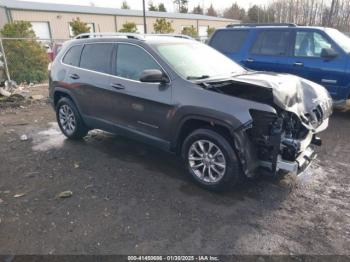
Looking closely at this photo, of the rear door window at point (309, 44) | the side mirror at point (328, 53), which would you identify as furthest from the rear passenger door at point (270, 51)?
the side mirror at point (328, 53)

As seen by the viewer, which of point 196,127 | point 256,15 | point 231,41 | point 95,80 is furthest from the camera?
point 256,15

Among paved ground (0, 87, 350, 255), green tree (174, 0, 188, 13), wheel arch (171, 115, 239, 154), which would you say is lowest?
paved ground (0, 87, 350, 255)

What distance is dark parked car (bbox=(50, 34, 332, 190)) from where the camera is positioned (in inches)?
136

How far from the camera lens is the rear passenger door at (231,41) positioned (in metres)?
7.75

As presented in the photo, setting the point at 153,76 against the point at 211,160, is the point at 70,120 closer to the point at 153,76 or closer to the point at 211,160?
the point at 153,76

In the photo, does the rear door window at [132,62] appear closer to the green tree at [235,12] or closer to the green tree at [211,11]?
the green tree at [235,12]

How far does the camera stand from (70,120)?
577cm

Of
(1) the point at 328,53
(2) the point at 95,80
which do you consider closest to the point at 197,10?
(1) the point at 328,53

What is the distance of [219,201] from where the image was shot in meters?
3.67

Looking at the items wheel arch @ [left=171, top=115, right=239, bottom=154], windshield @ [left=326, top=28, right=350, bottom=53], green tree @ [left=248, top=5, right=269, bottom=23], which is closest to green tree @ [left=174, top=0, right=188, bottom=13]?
green tree @ [left=248, top=5, right=269, bottom=23]

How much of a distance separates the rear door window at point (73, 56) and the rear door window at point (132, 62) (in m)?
1.12

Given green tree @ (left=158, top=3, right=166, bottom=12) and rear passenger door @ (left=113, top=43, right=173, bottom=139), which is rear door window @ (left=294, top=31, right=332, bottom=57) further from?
green tree @ (left=158, top=3, right=166, bottom=12)

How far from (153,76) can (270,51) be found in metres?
4.39

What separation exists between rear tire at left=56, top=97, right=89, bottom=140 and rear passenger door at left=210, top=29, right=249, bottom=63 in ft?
13.8
